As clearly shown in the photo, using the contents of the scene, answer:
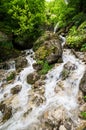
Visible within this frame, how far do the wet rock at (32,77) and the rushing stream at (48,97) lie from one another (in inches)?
10.9

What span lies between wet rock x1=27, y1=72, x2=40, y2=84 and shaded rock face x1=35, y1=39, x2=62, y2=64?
1.60 meters

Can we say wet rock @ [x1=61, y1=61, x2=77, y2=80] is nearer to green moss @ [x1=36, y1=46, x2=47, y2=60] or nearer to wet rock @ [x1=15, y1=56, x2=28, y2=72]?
green moss @ [x1=36, y1=46, x2=47, y2=60]

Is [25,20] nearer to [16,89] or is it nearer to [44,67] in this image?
[44,67]

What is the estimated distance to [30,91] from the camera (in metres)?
14.1

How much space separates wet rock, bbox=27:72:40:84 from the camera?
1513cm

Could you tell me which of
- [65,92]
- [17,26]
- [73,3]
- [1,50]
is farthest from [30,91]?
[73,3]

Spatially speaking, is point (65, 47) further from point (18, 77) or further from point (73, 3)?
point (73, 3)

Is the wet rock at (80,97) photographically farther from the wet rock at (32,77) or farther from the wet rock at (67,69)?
the wet rock at (32,77)

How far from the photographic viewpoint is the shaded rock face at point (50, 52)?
16675 mm

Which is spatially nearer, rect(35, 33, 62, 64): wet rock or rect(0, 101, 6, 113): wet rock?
rect(0, 101, 6, 113): wet rock

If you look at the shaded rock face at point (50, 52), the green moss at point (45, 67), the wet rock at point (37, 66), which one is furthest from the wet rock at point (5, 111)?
the shaded rock face at point (50, 52)

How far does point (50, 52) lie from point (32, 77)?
254 cm

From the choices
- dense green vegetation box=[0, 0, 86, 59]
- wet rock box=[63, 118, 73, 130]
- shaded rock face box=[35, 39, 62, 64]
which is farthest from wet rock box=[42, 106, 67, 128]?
dense green vegetation box=[0, 0, 86, 59]

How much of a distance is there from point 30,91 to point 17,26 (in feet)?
37.8
